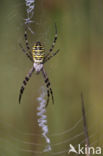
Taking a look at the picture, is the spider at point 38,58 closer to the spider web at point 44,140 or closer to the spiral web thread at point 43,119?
the spiral web thread at point 43,119

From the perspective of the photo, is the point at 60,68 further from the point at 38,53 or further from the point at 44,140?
the point at 44,140

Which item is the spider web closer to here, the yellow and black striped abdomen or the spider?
the spider

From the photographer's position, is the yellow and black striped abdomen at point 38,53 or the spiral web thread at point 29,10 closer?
the yellow and black striped abdomen at point 38,53

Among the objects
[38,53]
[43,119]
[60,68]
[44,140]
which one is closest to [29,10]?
[38,53]

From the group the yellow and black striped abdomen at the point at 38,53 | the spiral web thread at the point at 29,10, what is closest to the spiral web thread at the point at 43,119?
the yellow and black striped abdomen at the point at 38,53

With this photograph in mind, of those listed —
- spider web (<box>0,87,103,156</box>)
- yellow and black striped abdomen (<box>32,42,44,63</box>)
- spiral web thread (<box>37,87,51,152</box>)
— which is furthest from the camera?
spiral web thread (<box>37,87,51,152</box>)

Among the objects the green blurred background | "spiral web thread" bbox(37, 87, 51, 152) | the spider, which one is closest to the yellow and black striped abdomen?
the spider

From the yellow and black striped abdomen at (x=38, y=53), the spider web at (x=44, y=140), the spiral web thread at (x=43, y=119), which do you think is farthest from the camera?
the spiral web thread at (x=43, y=119)
